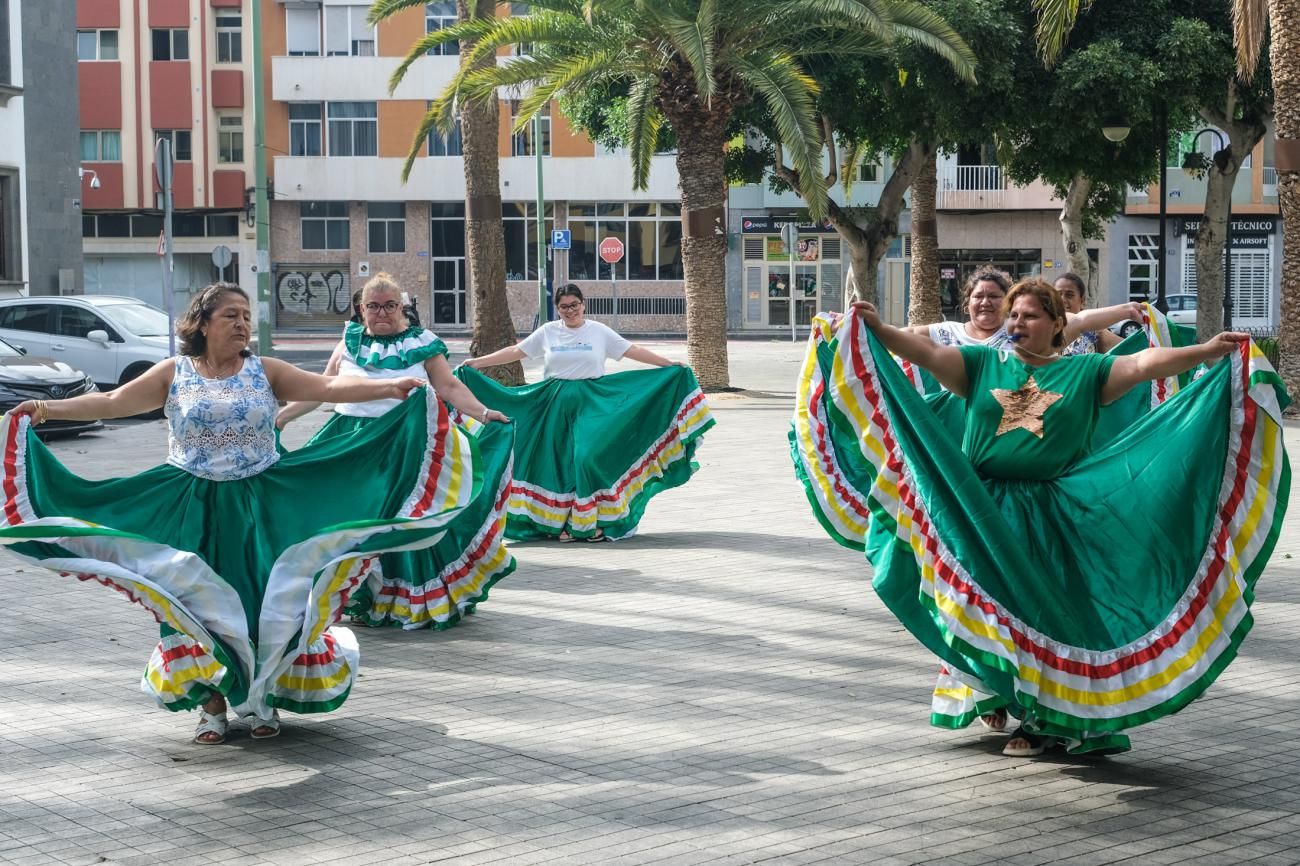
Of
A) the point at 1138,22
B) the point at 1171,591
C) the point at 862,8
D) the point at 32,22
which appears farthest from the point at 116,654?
the point at 32,22

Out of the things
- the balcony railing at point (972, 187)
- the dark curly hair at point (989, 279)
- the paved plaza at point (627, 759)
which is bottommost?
the paved plaza at point (627, 759)

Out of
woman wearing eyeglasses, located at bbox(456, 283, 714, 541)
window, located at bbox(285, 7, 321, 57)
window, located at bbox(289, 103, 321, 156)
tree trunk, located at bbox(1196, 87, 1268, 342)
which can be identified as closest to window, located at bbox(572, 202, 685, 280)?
window, located at bbox(289, 103, 321, 156)

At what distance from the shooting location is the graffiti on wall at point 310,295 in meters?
57.9

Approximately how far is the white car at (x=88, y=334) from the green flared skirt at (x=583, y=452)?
13048 mm

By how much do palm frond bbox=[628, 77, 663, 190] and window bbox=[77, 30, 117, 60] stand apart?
34.0 metres

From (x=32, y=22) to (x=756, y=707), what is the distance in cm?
3061

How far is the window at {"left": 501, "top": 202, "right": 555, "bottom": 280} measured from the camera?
190 feet

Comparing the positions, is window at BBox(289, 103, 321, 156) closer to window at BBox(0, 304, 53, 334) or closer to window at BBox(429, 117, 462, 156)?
window at BBox(429, 117, 462, 156)

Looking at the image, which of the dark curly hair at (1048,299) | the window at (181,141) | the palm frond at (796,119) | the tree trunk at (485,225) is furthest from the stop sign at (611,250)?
the dark curly hair at (1048,299)

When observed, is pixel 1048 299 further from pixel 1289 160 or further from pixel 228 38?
pixel 228 38

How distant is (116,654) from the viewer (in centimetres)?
828

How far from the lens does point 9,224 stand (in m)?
33.5

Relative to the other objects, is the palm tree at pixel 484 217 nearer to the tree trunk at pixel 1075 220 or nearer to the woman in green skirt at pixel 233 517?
the tree trunk at pixel 1075 220

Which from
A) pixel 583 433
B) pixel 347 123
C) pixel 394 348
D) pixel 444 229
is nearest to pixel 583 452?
pixel 583 433
